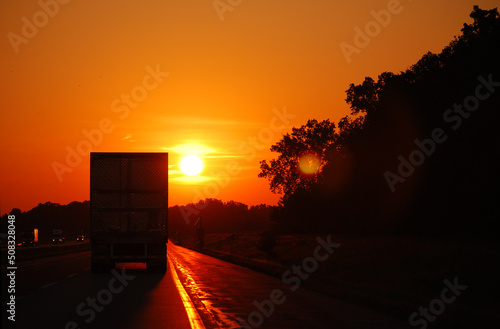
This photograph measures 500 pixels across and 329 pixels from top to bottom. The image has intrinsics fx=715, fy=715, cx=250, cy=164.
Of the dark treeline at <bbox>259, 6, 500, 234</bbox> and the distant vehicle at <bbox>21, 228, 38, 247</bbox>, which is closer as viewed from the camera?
the dark treeline at <bbox>259, 6, 500, 234</bbox>

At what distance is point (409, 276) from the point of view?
32.6 meters

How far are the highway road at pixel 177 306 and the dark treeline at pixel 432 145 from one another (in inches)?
1019

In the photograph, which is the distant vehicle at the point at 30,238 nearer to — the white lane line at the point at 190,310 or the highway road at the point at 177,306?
the highway road at the point at 177,306

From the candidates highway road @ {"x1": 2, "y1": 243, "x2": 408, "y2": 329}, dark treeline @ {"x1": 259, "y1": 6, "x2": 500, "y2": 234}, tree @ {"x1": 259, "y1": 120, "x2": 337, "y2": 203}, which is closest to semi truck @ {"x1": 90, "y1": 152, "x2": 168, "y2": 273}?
highway road @ {"x1": 2, "y1": 243, "x2": 408, "y2": 329}

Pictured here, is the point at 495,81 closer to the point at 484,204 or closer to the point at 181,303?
the point at 484,204

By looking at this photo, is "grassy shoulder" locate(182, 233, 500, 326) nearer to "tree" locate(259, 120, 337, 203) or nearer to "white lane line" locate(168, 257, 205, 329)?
"white lane line" locate(168, 257, 205, 329)

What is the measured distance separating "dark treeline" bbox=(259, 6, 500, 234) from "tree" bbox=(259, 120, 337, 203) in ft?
83.6

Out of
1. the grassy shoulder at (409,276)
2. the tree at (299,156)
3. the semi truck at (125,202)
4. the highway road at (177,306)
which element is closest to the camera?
the highway road at (177,306)

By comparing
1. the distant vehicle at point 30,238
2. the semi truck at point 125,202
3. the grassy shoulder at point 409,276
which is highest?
the semi truck at point 125,202

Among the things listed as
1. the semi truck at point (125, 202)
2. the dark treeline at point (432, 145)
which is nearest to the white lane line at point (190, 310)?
the semi truck at point (125, 202)

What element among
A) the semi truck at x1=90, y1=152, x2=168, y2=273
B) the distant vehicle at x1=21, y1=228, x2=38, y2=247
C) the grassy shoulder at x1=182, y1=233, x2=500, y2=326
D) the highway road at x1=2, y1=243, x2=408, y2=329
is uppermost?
the semi truck at x1=90, y1=152, x2=168, y2=273

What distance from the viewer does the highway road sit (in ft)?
44.5

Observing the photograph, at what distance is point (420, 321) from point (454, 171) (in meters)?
37.3

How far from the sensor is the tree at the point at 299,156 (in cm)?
9825
